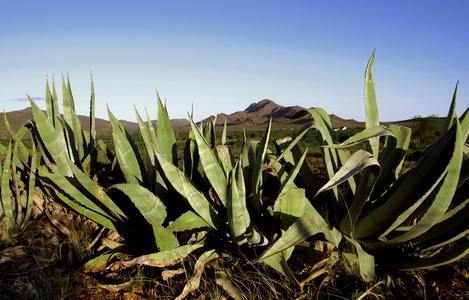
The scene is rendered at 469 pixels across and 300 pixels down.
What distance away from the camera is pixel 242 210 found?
6.29 ft

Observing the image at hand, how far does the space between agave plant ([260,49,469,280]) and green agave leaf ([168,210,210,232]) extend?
80 centimetres

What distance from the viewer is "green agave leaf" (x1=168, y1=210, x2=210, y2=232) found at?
2039 millimetres

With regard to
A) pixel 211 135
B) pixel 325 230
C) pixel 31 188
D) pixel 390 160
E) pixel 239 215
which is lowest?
pixel 325 230

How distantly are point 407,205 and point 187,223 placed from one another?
1314 millimetres

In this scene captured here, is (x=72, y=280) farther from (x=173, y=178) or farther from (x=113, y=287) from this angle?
(x=173, y=178)

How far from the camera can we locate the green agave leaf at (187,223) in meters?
2.04

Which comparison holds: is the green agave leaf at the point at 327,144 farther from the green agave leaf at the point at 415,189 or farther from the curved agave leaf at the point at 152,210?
the curved agave leaf at the point at 152,210

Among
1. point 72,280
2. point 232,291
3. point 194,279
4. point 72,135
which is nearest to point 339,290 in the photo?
point 232,291

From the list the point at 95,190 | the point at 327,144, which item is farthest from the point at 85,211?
the point at 327,144

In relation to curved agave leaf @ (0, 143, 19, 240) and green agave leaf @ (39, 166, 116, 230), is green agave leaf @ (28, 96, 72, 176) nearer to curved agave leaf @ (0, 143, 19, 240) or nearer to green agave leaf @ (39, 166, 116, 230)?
green agave leaf @ (39, 166, 116, 230)

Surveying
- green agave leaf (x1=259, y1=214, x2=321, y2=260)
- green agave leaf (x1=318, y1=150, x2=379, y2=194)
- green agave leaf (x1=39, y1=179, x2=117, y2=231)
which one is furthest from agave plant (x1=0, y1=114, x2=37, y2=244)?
green agave leaf (x1=318, y1=150, x2=379, y2=194)

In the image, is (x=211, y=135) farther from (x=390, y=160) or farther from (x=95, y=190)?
(x=390, y=160)

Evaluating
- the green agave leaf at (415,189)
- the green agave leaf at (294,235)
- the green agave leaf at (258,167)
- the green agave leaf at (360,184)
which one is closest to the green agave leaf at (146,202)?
the green agave leaf at (258,167)

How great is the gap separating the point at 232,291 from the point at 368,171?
3.52ft
